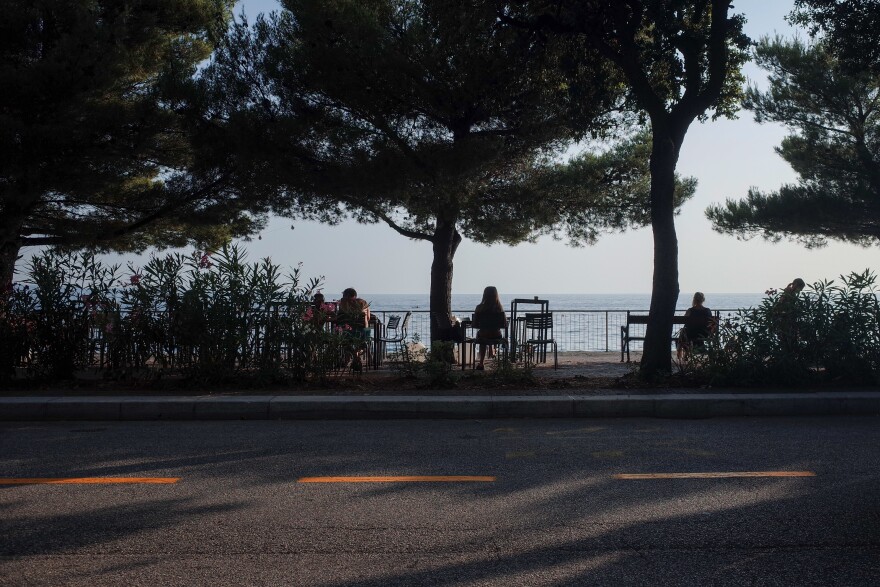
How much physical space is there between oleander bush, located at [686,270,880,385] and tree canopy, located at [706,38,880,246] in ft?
34.7

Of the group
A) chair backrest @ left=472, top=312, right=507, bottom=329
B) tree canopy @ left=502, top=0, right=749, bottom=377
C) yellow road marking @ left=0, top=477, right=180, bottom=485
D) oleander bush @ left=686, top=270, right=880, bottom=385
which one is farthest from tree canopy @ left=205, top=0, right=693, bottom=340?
yellow road marking @ left=0, top=477, right=180, bottom=485

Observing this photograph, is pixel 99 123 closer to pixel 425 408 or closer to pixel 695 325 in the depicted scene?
pixel 425 408

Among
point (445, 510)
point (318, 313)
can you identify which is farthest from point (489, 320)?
point (445, 510)

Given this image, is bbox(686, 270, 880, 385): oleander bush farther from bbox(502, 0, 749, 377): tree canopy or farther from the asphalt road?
the asphalt road

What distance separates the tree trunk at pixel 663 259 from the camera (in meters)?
11.4

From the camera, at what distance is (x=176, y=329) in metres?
10.7

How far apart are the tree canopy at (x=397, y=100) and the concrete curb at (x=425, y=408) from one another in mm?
5869

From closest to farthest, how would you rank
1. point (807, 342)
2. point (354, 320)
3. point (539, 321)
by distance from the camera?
point (807, 342)
point (354, 320)
point (539, 321)

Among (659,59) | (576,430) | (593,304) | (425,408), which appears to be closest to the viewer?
(576,430)

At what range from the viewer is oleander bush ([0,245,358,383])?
1063cm

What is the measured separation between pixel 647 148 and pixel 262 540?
619 inches

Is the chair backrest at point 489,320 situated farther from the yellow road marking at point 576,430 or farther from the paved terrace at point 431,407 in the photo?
the yellow road marking at point 576,430

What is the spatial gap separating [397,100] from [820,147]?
12.4 m

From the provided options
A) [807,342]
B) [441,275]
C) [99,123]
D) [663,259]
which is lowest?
[807,342]
